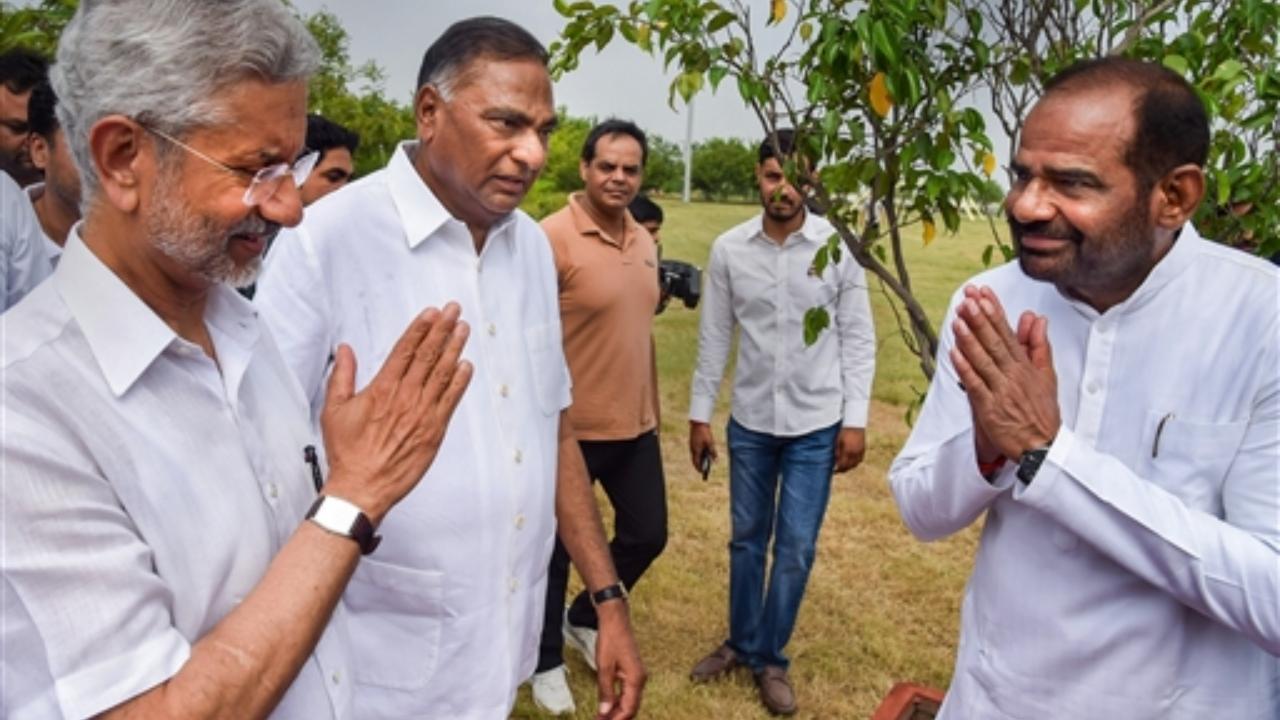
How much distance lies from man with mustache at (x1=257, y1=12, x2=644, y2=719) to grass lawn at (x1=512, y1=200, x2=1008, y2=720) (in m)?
1.32

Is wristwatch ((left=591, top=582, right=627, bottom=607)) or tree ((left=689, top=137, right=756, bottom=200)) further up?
wristwatch ((left=591, top=582, right=627, bottom=607))

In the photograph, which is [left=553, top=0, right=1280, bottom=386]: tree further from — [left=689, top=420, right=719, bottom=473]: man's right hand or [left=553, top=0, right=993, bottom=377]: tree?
[left=689, top=420, right=719, bottom=473]: man's right hand

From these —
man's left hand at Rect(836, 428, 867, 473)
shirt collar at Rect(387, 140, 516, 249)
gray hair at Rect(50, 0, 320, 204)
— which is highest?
gray hair at Rect(50, 0, 320, 204)

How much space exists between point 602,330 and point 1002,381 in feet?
8.70

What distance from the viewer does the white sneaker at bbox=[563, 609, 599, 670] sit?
4.30m

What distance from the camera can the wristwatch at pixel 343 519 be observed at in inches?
50.2

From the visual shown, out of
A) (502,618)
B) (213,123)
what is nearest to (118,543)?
(213,123)

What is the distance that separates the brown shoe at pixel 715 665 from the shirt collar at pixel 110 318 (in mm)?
3298

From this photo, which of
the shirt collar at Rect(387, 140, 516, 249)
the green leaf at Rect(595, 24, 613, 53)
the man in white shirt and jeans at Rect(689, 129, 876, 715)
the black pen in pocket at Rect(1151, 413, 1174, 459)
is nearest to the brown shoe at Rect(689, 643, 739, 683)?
the man in white shirt and jeans at Rect(689, 129, 876, 715)

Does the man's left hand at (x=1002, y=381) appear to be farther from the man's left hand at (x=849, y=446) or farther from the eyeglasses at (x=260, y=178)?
the man's left hand at (x=849, y=446)

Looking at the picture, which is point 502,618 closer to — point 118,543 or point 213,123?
point 118,543

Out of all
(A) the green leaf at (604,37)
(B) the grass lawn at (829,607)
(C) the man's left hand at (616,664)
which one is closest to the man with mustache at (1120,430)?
(C) the man's left hand at (616,664)

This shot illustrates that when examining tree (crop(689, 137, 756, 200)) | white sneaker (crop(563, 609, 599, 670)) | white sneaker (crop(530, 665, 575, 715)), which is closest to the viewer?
white sneaker (crop(530, 665, 575, 715))

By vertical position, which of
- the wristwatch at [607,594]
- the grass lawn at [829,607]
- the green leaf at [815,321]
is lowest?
the grass lawn at [829,607]
